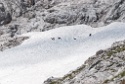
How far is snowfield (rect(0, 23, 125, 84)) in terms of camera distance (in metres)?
40.1

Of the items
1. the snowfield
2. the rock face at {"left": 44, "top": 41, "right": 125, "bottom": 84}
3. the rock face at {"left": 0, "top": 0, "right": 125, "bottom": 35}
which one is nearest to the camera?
the rock face at {"left": 44, "top": 41, "right": 125, "bottom": 84}

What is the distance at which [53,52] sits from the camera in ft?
160

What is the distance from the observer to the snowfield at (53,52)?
40.1m

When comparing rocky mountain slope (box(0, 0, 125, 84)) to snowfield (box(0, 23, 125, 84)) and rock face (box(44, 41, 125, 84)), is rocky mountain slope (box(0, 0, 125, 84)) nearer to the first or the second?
snowfield (box(0, 23, 125, 84))

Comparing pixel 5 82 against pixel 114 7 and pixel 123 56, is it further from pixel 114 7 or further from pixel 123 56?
pixel 114 7

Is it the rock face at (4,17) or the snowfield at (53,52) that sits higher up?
the rock face at (4,17)

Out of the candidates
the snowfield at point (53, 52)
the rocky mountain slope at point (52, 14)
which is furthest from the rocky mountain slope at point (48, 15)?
the snowfield at point (53, 52)

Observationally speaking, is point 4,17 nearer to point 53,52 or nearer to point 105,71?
point 53,52

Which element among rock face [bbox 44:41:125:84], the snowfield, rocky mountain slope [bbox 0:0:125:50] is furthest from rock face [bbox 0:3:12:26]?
rock face [bbox 44:41:125:84]

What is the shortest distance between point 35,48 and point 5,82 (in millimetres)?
13117

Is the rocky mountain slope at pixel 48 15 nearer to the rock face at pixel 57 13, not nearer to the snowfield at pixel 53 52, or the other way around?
the rock face at pixel 57 13

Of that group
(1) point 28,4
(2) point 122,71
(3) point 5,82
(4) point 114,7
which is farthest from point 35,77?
(1) point 28,4

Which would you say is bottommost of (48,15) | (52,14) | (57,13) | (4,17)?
(4,17)

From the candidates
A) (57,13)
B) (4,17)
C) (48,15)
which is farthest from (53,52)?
(4,17)
